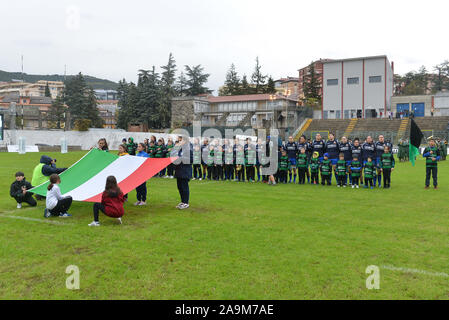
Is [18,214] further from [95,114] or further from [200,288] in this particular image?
[95,114]

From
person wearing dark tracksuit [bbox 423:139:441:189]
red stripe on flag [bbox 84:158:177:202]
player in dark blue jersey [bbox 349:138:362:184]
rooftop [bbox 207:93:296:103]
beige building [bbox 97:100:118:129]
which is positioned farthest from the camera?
beige building [bbox 97:100:118:129]

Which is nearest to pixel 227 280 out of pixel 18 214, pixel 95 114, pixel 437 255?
pixel 437 255

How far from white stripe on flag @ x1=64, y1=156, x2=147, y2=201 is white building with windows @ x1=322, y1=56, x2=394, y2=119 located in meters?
46.0

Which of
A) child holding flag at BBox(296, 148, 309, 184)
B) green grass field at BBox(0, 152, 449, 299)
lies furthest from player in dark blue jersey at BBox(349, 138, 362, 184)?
green grass field at BBox(0, 152, 449, 299)

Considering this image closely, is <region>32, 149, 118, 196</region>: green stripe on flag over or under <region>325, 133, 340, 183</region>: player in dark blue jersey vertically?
under

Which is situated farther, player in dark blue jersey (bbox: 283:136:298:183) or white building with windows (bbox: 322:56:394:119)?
white building with windows (bbox: 322:56:394:119)

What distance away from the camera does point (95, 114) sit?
70.1 metres

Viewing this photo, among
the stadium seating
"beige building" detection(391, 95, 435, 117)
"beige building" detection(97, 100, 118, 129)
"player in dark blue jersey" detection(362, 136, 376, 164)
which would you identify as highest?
"beige building" detection(97, 100, 118, 129)

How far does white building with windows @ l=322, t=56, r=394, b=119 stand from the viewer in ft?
167

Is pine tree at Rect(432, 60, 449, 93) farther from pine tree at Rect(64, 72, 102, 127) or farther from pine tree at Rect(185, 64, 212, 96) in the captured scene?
pine tree at Rect(64, 72, 102, 127)

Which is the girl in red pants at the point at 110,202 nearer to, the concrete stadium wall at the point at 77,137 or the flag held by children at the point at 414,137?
the flag held by children at the point at 414,137

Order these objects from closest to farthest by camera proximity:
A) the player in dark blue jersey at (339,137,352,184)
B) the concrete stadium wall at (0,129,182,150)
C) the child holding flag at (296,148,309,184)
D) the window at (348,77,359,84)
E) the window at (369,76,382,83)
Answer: the player in dark blue jersey at (339,137,352,184) → the child holding flag at (296,148,309,184) → the concrete stadium wall at (0,129,182,150) → the window at (369,76,382,83) → the window at (348,77,359,84)
